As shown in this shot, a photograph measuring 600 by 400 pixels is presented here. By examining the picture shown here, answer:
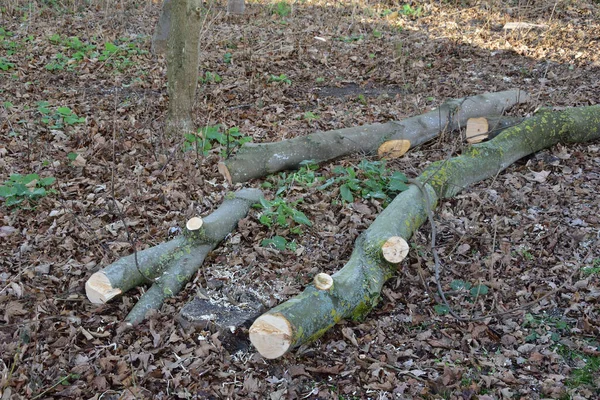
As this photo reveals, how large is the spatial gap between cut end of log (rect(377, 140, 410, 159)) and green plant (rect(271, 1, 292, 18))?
597cm

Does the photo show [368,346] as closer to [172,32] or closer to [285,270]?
[285,270]

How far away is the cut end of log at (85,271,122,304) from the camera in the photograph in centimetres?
387

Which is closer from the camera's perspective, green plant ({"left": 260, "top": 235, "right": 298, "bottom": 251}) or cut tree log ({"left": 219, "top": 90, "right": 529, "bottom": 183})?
green plant ({"left": 260, "top": 235, "right": 298, "bottom": 251})

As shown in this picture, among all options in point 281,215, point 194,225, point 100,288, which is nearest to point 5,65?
point 194,225

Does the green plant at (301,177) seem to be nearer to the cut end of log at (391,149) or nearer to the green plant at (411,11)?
the cut end of log at (391,149)

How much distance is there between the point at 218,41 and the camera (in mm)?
9328

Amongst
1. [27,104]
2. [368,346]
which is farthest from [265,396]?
[27,104]

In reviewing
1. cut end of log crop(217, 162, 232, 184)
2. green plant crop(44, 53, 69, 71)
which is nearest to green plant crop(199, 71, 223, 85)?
green plant crop(44, 53, 69, 71)

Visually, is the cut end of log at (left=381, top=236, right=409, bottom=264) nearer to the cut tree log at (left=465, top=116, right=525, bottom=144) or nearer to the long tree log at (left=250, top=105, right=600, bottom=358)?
the long tree log at (left=250, top=105, right=600, bottom=358)

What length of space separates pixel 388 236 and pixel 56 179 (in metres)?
3.38

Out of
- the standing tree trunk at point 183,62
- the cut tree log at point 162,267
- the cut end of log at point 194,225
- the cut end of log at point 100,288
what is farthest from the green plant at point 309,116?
the cut end of log at point 100,288

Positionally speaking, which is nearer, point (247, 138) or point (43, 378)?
point (43, 378)

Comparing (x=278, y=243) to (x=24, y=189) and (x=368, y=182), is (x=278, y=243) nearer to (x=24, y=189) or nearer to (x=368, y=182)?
(x=368, y=182)

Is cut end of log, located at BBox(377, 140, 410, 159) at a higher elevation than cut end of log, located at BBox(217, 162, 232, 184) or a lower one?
lower
